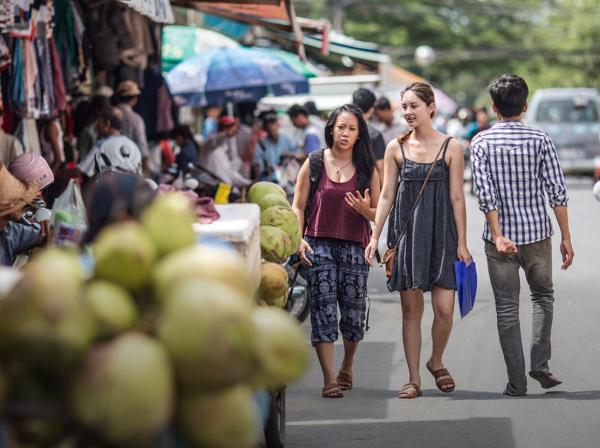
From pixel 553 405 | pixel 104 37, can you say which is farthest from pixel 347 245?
pixel 104 37

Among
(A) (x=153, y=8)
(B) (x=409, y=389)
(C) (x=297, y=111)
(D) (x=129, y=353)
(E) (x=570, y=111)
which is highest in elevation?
(D) (x=129, y=353)

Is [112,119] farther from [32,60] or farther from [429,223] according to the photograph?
[429,223]

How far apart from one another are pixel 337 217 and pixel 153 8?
3005 mm

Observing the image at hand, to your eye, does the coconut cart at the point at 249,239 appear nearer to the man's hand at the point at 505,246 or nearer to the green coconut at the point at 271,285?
the green coconut at the point at 271,285

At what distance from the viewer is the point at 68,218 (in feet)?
26.6

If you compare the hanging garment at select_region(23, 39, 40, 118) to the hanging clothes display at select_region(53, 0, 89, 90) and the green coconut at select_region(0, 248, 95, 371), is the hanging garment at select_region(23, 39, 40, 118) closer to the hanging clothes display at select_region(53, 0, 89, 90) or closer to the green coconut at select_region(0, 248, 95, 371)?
the hanging clothes display at select_region(53, 0, 89, 90)

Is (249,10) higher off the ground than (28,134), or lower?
higher

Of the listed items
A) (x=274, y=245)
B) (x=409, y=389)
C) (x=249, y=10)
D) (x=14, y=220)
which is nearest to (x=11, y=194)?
(x=14, y=220)

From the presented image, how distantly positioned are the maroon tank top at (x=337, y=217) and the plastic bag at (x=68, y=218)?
1.48m

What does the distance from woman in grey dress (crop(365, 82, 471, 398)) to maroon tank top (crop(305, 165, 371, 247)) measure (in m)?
0.16

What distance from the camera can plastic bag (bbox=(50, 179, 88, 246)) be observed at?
7.49m

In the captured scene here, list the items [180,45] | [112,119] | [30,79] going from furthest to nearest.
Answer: [180,45] < [112,119] < [30,79]

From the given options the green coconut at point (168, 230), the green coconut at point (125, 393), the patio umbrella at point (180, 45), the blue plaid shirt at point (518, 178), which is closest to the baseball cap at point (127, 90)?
the patio umbrella at point (180, 45)

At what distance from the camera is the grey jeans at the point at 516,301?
8109mm
